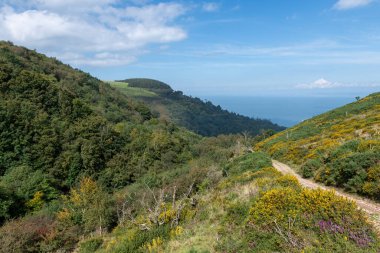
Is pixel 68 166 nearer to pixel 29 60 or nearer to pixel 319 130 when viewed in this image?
pixel 319 130

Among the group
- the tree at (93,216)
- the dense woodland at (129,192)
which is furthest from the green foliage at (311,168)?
the tree at (93,216)

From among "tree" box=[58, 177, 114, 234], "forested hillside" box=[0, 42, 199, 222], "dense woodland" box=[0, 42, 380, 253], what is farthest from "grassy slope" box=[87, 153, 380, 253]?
"forested hillside" box=[0, 42, 199, 222]

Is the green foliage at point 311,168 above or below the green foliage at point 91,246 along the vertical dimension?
above

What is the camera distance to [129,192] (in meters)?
39.2

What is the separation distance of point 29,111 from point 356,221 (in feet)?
195

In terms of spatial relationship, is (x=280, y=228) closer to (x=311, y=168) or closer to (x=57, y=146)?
(x=311, y=168)

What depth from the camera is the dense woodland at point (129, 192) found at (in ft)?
26.4

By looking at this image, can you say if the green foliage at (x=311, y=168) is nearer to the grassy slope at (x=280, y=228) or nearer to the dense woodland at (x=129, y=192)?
the dense woodland at (x=129, y=192)

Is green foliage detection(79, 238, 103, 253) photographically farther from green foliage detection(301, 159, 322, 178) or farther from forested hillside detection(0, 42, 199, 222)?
forested hillside detection(0, 42, 199, 222)

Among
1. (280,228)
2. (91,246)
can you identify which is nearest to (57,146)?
(91,246)

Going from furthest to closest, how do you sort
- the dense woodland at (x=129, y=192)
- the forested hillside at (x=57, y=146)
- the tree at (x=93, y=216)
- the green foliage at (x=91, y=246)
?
the forested hillside at (x=57, y=146)
the tree at (x=93, y=216)
the green foliage at (x=91, y=246)
the dense woodland at (x=129, y=192)

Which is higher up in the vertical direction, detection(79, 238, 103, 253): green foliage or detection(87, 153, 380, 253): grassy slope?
detection(87, 153, 380, 253): grassy slope

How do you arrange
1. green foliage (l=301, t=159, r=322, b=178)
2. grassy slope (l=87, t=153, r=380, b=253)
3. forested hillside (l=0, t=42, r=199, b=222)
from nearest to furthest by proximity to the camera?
grassy slope (l=87, t=153, r=380, b=253) → green foliage (l=301, t=159, r=322, b=178) → forested hillside (l=0, t=42, r=199, b=222)

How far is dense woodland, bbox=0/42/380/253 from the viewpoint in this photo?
8047 mm
